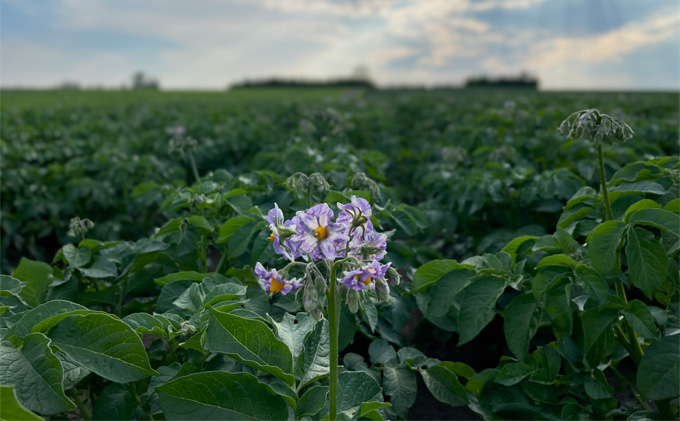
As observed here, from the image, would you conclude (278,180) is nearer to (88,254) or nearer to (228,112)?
(88,254)

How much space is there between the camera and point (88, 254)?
2.41 meters

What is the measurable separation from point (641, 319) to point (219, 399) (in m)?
1.47

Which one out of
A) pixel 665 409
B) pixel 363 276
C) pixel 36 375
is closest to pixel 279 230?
pixel 363 276

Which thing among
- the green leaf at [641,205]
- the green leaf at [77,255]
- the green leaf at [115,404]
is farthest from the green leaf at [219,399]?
the green leaf at [641,205]

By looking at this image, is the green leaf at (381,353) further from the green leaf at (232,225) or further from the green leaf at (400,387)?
the green leaf at (232,225)

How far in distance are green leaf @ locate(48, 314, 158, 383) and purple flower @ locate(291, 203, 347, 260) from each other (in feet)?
1.90

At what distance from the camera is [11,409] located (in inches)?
45.6

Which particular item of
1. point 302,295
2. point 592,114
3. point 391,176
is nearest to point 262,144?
point 391,176

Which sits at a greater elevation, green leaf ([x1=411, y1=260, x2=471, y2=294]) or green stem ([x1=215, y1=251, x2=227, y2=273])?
green leaf ([x1=411, y1=260, x2=471, y2=294])

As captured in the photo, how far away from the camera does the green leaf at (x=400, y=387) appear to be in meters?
2.02

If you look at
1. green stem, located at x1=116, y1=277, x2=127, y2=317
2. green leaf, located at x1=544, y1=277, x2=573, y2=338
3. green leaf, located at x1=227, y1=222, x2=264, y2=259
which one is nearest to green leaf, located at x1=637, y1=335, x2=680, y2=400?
green leaf, located at x1=544, y1=277, x2=573, y2=338

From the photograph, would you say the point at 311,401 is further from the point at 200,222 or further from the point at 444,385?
the point at 200,222

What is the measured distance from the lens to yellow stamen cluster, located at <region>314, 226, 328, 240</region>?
4.23 feet

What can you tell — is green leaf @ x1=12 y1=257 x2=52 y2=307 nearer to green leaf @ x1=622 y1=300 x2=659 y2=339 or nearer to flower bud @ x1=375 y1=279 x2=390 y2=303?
flower bud @ x1=375 y1=279 x2=390 y2=303
